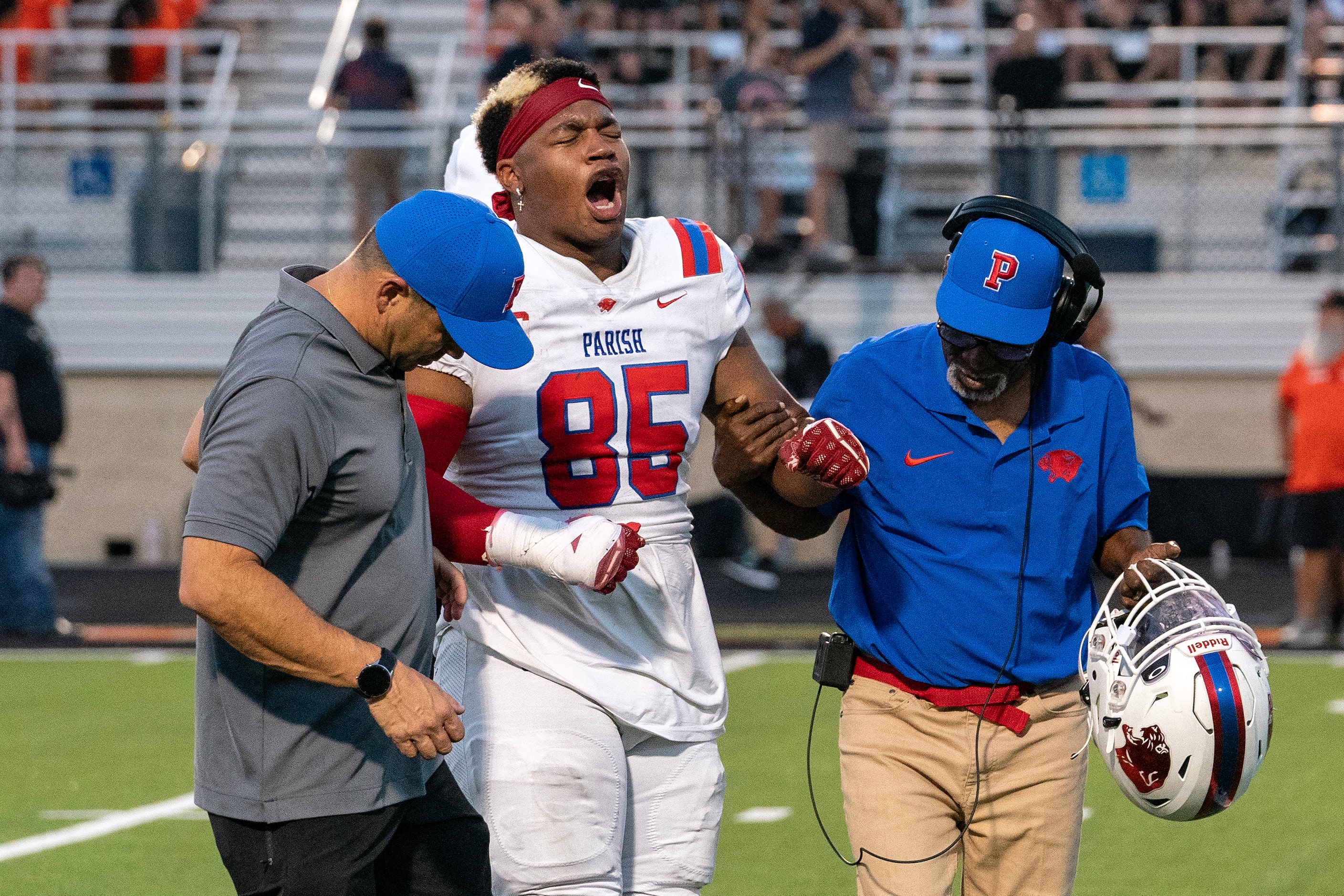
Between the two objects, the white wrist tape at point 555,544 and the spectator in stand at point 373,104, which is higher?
the spectator in stand at point 373,104

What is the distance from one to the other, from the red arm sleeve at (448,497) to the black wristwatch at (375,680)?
528 millimetres

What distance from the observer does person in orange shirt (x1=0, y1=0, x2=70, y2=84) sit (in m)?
19.2

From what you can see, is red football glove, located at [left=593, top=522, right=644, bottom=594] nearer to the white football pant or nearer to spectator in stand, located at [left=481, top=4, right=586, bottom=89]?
the white football pant

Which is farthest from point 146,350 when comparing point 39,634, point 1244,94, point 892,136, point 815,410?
point 815,410

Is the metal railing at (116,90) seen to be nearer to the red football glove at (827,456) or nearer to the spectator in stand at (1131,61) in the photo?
the spectator in stand at (1131,61)

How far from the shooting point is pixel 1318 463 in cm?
1161

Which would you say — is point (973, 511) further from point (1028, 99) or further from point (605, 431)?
point (1028, 99)

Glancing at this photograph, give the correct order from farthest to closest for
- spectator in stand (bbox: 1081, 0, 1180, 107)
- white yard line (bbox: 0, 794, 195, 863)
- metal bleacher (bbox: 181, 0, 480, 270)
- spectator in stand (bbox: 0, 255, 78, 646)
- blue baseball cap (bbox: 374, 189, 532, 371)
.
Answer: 1. spectator in stand (bbox: 1081, 0, 1180, 107)
2. metal bleacher (bbox: 181, 0, 480, 270)
3. spectator in stand (bbox: 0, 255, 78, 646)
4. white yard line (bbox: 0, 794, 195, 863)
5. blue baseball cap (bbox: 374, 189, 532, 371)

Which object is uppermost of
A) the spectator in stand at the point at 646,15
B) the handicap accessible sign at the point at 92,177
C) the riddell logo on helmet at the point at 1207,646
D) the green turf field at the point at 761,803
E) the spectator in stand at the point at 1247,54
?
the spectator in stand at the point at 646,15

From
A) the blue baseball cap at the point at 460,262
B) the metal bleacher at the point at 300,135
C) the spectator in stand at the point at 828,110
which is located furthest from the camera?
the metal bleacher at the point at 300,135

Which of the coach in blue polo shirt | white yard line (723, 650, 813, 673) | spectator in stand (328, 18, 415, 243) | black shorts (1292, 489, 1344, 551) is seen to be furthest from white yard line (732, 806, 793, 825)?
spectator in stand (328, 18, 415, 243)

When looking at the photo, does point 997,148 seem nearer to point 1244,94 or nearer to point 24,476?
point 1244,94

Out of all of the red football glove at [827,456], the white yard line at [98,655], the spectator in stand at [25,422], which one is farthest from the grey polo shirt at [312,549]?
the spectator in stand at [25,422]

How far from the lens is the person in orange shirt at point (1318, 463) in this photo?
11461mm
